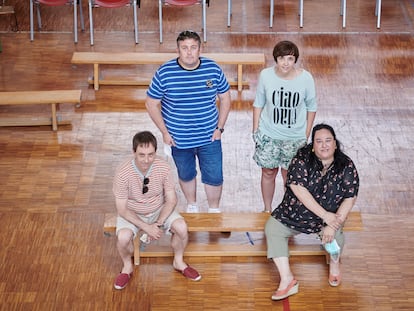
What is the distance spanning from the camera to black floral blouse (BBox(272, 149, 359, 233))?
570 cm

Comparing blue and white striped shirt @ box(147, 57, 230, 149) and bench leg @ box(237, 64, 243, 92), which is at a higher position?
blue and white striped shirt @ box(147, 57, 230, 149)

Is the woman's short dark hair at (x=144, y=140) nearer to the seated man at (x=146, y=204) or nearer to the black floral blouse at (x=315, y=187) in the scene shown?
the seated man at (x=146, y=204)

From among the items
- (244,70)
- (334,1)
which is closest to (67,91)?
(244,70)

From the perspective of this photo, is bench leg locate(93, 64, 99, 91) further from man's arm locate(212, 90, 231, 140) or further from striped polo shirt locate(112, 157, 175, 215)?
striped polo shirt locate(112, 157, 175, 215)

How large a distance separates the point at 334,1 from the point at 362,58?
6.00 ft

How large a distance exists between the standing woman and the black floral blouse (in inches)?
15.6

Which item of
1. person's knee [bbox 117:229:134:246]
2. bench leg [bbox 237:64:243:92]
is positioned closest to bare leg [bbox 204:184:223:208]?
person's knee [bbox 117:229:134:246]

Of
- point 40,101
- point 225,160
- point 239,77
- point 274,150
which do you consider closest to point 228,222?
point 274,150

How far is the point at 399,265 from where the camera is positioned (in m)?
6.11

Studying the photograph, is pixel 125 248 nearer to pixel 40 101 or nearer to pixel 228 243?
pixel 228 243

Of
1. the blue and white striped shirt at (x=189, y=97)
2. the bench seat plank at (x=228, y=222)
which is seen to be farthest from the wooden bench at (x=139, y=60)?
the bench seat plank at (x=228, y=222)

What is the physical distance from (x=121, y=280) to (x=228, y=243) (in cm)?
84

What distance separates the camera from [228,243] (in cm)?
631

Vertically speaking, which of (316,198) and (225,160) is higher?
(316,198)
